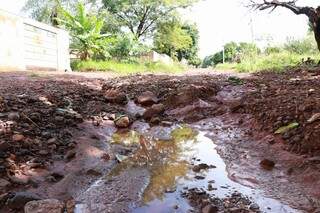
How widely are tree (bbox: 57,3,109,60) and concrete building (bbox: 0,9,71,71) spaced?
57 centimetres

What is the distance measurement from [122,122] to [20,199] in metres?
2.32

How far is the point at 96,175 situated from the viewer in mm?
3318

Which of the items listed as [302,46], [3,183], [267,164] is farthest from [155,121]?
[302,46]

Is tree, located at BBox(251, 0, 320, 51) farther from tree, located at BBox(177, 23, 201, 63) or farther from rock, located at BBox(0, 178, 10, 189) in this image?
tree, located at BBox(177, 23, 201, 63)

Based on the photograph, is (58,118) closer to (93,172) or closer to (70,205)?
(93,172)

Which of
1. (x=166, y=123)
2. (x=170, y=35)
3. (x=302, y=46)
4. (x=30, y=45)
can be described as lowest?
(x=166, y=123)

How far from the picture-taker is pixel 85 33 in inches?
606

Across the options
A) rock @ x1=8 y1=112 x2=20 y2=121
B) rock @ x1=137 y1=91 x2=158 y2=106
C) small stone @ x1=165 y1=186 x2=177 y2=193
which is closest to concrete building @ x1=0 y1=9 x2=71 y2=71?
rock @ x1=137 y1=91 x2=158 y2=106

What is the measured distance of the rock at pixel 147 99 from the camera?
6.09 metres

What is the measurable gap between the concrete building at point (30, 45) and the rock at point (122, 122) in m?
7.48

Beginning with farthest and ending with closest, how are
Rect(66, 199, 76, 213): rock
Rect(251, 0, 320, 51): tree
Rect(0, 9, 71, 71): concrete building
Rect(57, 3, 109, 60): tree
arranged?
1. Rect(57, 3, 109, 60): tree
2. Rect(0, 9, 71, 71): concrete building
3. Rect(251, 0, 320, 51): tree
4. Rect(66, 199, 76, 213): rock

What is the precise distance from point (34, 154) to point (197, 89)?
324 centimetres

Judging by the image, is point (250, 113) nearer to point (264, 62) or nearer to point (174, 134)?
point (174, 134)

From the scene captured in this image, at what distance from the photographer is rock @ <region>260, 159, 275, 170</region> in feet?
11.0
